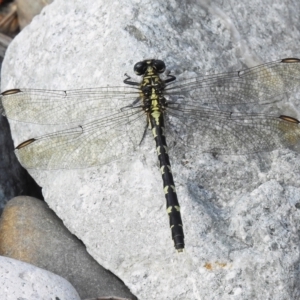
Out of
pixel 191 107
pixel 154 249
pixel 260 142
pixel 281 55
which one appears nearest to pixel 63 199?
pixel 154 249

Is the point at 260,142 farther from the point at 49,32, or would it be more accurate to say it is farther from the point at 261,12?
the point at 49,32

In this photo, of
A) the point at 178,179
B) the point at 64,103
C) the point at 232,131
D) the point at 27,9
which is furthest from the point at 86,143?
the point at 27,9

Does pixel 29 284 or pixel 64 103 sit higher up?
pixel 64 103

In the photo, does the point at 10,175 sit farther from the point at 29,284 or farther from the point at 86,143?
the point at 29,284

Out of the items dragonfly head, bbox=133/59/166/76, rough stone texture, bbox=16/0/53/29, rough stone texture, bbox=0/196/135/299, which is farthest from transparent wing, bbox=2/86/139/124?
rough stone texture, bbox=16/0/53/29

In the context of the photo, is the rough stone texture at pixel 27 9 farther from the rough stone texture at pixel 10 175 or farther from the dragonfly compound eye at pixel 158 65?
the dragonfly compound eye at pixel 158 65
